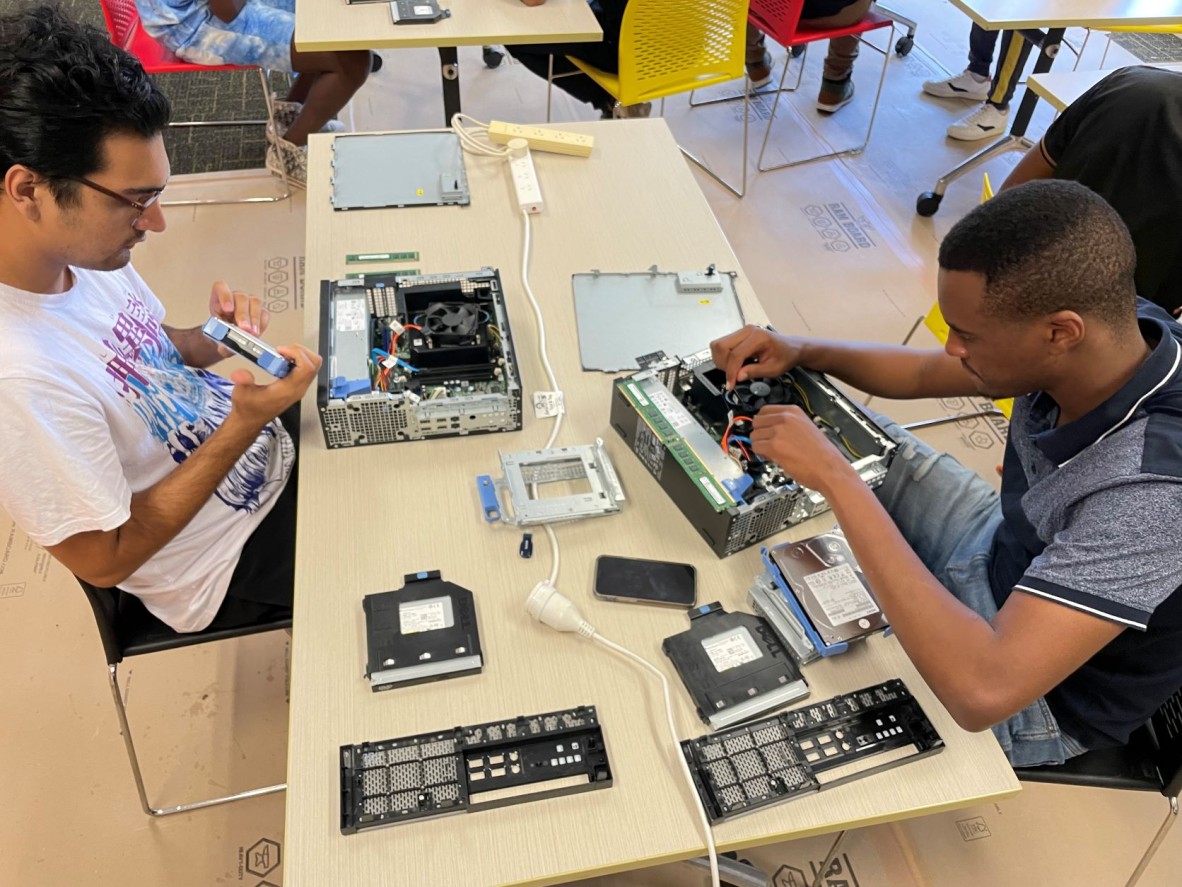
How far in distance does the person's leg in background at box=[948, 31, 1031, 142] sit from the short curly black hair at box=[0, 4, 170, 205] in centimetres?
338

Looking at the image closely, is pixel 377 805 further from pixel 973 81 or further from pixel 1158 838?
pixel 973 81

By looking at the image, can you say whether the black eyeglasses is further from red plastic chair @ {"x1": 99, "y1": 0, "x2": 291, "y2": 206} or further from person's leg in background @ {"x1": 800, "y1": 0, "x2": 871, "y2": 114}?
person's leg in background @ {"x1": 800, "y1": 0, "x2": 871, "y2": 114}

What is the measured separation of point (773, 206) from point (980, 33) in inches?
57.3

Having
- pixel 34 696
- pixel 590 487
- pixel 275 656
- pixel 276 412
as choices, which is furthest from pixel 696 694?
pixel 34 696

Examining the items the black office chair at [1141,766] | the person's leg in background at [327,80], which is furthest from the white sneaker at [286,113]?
the black office chair at [1141,766]

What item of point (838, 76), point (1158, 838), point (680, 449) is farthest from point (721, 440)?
point (838, 76)

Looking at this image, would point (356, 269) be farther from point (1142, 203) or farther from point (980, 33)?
point (980, 33)

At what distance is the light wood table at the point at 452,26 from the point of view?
215cm

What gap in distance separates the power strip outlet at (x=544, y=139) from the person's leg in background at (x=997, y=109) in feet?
7.87

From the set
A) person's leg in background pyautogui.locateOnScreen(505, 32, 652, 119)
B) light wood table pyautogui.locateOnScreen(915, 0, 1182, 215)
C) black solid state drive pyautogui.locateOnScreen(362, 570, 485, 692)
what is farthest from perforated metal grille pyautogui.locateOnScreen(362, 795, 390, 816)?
light wood table pyautogui.locateOnScreen(915, 0, 1182, 215)

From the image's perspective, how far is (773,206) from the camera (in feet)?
10.2

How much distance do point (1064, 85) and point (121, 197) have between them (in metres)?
2.41

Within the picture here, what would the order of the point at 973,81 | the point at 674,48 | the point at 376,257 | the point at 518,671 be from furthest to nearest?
the point at 973,81, the point at 674,48, the point at 376,257, the point at 518,671

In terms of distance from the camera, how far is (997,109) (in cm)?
349
